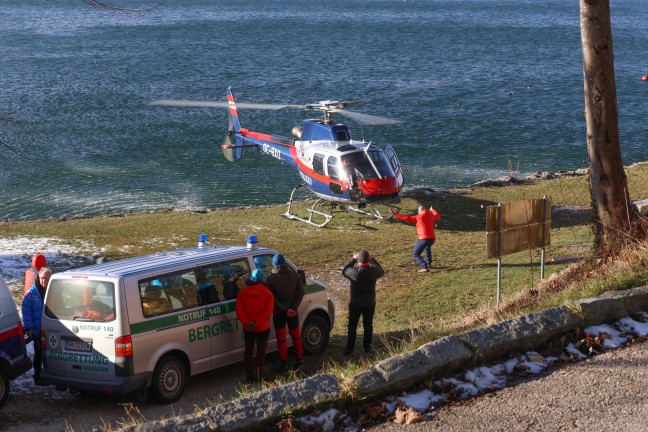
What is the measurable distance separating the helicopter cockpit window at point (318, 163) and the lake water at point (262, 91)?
283 cm

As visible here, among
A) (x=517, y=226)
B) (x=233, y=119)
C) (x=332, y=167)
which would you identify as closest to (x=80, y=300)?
(x=517, y=226)

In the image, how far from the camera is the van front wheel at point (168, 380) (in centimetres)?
945

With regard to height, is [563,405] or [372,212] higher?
[563,405]

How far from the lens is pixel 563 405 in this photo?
6.68m

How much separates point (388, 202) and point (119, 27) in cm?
6085

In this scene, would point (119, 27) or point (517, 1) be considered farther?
point (517, 1)

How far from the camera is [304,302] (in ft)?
36.7

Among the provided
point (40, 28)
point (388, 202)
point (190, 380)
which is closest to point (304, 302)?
point (190, 380)

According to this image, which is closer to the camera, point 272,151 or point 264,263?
point 264,263

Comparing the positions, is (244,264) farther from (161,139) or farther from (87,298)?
(161,139)

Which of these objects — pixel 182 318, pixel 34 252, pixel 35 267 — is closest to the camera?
pixel 182 318

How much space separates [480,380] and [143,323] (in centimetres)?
378

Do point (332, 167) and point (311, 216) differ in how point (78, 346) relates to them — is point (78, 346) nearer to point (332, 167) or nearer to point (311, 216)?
point (332, 167)

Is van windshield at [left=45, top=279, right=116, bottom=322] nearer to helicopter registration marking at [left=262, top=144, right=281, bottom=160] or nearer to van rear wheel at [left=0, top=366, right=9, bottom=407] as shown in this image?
van rear wheel at [left=0, top=366, right=9, bottom=407]
